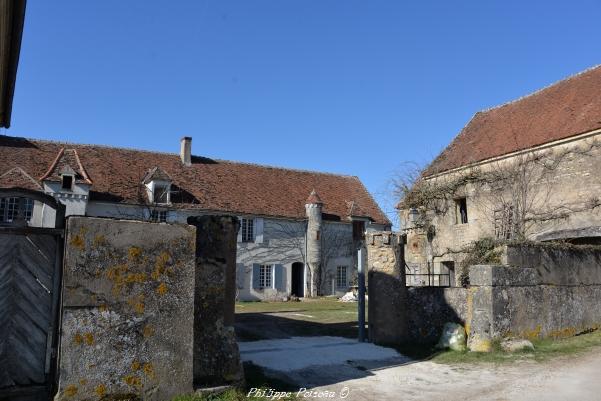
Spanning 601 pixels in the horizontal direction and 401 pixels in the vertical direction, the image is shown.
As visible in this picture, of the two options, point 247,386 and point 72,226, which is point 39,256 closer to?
point 72,226

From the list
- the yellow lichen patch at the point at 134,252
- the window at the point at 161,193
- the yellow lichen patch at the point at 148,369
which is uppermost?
the window at the point at 161,193

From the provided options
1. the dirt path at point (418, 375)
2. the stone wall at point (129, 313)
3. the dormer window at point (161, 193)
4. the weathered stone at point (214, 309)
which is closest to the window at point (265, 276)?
the dormer window at point (161, 193)

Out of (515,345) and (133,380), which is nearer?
(133,380)

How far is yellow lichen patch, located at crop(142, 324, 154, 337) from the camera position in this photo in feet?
17.4

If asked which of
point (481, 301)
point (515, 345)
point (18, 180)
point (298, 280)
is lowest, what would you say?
point (515, 345)

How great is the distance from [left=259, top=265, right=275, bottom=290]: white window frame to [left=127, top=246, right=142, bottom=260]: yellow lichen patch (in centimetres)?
2422

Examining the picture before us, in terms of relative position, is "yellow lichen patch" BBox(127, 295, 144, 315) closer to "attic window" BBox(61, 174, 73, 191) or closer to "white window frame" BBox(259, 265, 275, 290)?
"attic window" BBox(61, 174, 73, 191)

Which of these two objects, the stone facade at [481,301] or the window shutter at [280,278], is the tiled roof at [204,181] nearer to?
the window shutter at [280,278]

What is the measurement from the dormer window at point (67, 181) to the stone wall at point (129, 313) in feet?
69.5

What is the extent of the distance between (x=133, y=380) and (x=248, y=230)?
79.3 feet

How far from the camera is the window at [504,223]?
20016mm

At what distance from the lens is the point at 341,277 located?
31781 mm

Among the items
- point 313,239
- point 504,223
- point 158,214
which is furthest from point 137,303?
point 313,239

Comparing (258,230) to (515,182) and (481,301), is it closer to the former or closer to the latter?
(515,182)
